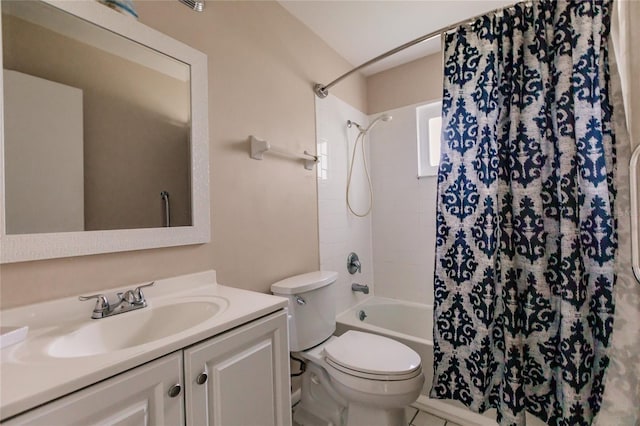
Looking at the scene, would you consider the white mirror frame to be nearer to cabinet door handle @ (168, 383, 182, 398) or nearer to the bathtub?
cabinet door handle @ (168, 383, 182, 398)

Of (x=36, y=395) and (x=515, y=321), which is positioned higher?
Answer: (x=36, y=395)

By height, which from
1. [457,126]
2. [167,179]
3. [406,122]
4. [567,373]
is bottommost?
[567,373]

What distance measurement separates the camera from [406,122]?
8.02 ft

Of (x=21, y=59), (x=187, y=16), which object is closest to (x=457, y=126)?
(x=187, y=16)

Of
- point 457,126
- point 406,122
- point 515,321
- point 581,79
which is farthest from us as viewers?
point 406,122

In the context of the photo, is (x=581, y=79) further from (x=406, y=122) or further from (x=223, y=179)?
(x=223, y=179)

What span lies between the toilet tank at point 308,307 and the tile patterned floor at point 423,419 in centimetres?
68

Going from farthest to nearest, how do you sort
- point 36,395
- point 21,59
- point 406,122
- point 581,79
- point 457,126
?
point 406,122
point 457,126
point 581,79
point 21,59
point 36,395

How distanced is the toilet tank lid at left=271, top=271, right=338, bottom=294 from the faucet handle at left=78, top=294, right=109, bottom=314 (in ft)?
2.48

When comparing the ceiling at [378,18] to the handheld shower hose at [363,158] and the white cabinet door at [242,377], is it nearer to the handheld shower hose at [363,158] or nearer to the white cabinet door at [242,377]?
the handheld shower hose at [363,158]

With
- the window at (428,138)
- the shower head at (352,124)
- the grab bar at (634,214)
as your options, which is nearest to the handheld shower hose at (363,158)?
the shower head at (352,124)

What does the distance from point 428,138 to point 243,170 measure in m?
1.64

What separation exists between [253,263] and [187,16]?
1.19 metres

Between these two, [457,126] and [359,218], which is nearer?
[457,126]
